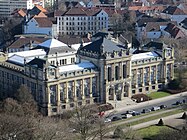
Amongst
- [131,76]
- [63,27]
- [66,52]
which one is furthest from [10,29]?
[131,76]

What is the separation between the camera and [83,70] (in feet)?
270

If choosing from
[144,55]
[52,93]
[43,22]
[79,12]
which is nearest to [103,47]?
[52,93]

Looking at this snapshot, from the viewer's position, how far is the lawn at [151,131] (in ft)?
221

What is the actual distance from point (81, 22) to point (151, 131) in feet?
275

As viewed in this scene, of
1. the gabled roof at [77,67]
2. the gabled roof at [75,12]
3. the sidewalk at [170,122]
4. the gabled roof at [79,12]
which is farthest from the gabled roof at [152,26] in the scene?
the sidewalk at [170,122]

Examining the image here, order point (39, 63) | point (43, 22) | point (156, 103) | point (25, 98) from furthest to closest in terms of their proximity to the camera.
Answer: point (43, 22), point (156, 103), point (39, 63), point (25, 98)

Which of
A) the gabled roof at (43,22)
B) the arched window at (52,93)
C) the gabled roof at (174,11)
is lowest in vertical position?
the arched window at (52,93)

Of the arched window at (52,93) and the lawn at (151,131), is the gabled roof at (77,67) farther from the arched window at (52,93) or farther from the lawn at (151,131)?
the lawn at (151,131)

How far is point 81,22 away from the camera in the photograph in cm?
14912

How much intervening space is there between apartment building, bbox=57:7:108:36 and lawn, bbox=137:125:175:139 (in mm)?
80351

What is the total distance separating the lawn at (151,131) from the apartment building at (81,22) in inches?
3163

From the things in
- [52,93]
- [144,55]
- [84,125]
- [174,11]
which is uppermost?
[174,11]

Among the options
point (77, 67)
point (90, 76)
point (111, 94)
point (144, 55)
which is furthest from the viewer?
point (144, 55)

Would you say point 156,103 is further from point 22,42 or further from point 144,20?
point 144,20
